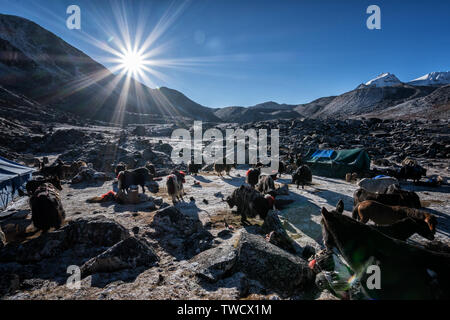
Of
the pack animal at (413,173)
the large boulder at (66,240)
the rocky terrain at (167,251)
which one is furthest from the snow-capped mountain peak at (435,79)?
the large boulder at (66,240)

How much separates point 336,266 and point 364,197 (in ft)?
15.1

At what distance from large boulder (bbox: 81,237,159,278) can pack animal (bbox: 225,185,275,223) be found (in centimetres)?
384

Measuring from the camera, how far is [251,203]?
7.53 m

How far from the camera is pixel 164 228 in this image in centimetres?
625

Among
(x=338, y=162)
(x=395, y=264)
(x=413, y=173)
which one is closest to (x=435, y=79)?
(x=413, y=173)

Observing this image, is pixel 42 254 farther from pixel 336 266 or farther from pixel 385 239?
pixel 385 239

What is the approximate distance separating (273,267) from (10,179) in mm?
13274

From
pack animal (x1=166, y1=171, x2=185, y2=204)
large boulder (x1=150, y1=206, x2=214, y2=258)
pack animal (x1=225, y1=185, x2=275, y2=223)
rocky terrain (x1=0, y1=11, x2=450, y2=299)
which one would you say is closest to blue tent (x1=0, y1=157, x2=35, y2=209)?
rocky terrain (x1=0, y1=11, x2=450, y2=299)

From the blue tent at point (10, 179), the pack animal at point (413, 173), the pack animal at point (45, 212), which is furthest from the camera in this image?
the pack animal at point (413, 173)

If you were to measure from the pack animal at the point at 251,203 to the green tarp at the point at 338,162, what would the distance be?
1116 centimetres

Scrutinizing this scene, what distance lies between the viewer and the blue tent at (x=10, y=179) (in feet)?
29.8

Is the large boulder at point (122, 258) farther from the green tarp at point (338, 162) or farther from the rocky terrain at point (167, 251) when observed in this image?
the green tarp at point (338, 162)

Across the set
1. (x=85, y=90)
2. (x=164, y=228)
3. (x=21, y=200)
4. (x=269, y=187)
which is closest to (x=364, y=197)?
(x=269, y=187)

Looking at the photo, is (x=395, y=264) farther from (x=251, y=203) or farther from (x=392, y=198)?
(x=392, y=198)
